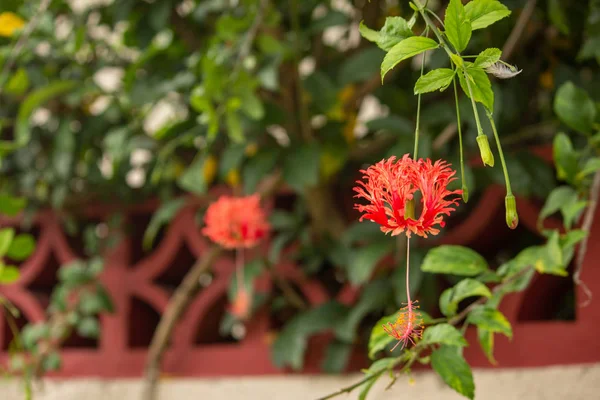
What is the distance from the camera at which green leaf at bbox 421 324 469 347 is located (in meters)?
0.52

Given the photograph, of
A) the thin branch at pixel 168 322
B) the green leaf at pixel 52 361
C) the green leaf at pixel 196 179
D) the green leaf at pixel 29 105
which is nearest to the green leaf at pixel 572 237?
the green leaf at pixel 196 179

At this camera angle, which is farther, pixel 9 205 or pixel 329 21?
pixel 329 21

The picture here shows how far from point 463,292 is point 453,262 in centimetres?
4

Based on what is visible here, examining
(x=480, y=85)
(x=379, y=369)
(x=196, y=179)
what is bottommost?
(x=379, y=369)

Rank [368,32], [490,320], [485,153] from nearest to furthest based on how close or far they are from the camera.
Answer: [485,153], [368,32], [490,320]

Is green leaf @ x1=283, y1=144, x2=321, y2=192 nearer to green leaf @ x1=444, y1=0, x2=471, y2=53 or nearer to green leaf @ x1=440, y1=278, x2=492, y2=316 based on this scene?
green leaf @ x1=440, y1=278, x2=492, y2=316

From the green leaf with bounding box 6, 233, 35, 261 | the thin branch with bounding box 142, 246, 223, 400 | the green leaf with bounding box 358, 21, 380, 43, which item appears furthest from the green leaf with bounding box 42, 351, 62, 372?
the green leaf with bounding box 358, 21, 380, 43

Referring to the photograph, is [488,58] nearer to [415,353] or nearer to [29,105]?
[415,353]

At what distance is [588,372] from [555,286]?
0.59 ft

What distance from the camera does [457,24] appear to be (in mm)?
389

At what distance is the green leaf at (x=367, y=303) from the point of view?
917 mm

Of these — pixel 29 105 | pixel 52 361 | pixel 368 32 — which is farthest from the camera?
pixel 52 361

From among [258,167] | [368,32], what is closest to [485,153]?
[368,32]

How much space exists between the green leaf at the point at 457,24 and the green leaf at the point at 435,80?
18 millimetres
